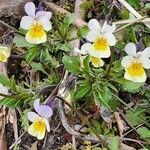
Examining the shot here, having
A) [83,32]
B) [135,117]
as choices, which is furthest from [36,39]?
[135,117]

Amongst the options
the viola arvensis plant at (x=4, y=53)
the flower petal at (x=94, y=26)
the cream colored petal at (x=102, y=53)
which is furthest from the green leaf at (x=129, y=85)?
the viola arvensis plant at (x=4, y=53)

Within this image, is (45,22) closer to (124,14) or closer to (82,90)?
(82,90)

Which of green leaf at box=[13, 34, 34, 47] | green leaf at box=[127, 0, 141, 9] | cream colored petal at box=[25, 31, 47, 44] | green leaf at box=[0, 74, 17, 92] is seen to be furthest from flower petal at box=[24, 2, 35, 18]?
green leaf at box=[127, 0, 141, 9]

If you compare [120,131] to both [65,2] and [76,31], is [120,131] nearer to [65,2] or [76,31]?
[76,31]

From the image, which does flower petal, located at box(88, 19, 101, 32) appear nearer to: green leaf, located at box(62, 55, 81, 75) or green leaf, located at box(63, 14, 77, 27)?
green leaf, located at box(62, 55, 81, 75)

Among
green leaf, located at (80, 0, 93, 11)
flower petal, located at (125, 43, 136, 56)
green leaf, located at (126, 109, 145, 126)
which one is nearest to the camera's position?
flower petal, located at (125, 43, 136, 56)
